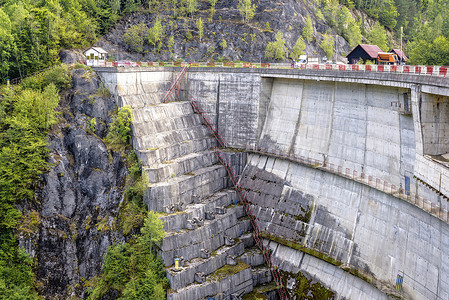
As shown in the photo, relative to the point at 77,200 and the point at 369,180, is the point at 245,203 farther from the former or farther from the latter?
the point at 77,200

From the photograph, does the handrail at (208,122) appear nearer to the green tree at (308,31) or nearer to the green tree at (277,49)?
the green tree at (277,49)

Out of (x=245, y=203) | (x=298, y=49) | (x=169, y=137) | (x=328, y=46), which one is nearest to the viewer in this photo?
(x=169, y=137)

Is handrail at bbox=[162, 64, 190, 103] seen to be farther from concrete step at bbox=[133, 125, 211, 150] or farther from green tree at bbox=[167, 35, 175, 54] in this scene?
green tree at bbox=[167, 35, 175, 54]

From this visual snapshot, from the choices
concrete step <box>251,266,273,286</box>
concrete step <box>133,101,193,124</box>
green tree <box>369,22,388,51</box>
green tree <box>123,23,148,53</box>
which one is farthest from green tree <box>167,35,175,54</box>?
concrete step <box>251,266,273,286</box>

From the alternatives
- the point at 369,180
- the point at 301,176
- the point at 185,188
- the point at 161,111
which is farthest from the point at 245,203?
the point at 369,180

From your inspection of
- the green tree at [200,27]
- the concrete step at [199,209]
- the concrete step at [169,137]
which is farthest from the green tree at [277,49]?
the concrete step at [199,209]

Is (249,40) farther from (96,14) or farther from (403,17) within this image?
(403,17)

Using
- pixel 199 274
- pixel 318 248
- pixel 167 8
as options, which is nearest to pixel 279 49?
pixel 167 8
